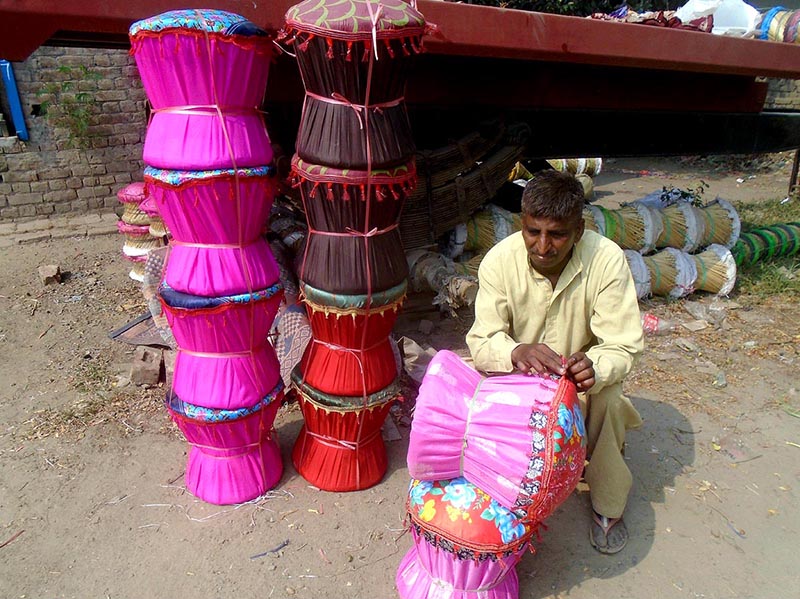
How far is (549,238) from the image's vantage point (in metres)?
2.11

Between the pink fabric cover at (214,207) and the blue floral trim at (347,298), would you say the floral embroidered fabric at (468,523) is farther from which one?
the pink fabric cover at (214,207)

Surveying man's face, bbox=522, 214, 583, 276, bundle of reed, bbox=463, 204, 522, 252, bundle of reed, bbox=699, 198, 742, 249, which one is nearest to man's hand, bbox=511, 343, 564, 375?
man's face, bbox=522, 214, 583, 276

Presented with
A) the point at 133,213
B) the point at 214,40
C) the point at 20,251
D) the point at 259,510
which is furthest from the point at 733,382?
the point at 20,251

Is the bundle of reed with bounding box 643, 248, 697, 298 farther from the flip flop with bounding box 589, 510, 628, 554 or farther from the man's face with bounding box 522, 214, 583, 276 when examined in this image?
the man's face with bounding box 522, 214, 583, 276

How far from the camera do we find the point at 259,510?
106 inches

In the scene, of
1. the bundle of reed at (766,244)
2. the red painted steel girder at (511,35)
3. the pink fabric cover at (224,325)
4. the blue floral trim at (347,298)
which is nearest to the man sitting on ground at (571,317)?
the blue floral trim at (347,298)

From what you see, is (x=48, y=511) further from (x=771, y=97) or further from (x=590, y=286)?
(x=771, y=97)

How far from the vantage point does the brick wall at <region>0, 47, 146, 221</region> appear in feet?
20.3

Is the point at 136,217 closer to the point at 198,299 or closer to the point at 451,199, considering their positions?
Result: the point at 451,199

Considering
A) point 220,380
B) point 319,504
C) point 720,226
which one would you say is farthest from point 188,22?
point 720,226

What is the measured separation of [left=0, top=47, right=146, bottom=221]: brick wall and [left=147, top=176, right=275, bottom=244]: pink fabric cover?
4878 millimetres

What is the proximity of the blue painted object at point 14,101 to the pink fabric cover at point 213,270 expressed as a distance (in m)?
4.98

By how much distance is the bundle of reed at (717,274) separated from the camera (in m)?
4.91

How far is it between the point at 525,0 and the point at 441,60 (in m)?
5.29
